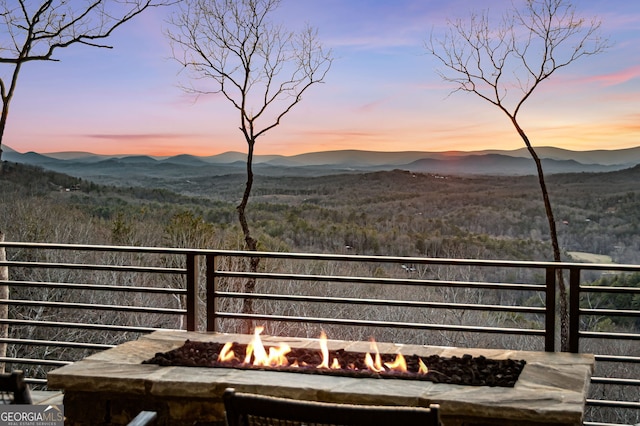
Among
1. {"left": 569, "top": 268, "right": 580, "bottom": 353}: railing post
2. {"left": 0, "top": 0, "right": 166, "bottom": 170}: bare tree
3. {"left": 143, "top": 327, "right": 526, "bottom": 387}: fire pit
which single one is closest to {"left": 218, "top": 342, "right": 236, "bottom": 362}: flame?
{"left": 143, "top": 327, "right": 526, "bottom": 387}: fire pit

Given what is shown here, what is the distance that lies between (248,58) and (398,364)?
755 centimetres

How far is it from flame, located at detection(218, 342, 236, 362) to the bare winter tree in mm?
6408

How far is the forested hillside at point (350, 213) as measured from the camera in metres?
11.7

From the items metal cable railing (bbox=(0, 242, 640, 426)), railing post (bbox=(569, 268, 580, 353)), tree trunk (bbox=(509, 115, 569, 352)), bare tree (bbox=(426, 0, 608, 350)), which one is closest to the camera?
railing post (bbox=(569, 268, 580, 353))

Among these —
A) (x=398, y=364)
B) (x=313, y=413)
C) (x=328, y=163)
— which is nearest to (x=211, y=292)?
(x=398, y=364)

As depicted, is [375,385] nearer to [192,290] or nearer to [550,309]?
[550,309]

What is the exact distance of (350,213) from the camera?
14.4m

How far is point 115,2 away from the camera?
7281 mm

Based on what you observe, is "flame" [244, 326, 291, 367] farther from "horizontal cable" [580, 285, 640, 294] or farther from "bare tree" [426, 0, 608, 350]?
"bare tree" [426, 0, 608, 350]

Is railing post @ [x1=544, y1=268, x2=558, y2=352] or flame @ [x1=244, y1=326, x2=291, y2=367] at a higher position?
railing post @ [x1=544, y1=268, x2=558, y2=352]

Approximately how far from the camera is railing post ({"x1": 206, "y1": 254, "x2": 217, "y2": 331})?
4.74m

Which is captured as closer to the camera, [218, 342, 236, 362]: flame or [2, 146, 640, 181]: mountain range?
[218, 342, 236, 362]: flame

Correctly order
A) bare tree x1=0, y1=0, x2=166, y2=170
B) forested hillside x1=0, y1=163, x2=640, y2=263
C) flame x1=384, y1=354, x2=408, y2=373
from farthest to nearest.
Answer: forested hillside x1=0, y1=163, x2=640, y2=263
bare tree x1=0, y1=0, x2=166, y2=170
flame x1=384, y1=354, x2=408, y2=373

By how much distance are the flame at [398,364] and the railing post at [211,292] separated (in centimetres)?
142
